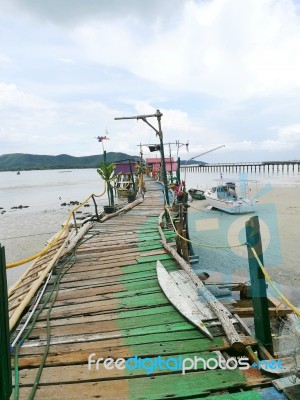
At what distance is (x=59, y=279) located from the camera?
245 inches

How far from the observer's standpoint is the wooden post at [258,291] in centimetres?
382

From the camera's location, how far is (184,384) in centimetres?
317

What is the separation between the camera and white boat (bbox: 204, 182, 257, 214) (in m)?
30.2

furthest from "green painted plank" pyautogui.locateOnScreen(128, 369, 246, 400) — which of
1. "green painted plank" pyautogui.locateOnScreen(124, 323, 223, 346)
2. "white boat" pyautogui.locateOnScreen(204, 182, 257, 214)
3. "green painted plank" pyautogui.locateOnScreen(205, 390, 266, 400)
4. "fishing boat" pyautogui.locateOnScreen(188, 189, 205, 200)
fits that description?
"fishing boat" pyautogui.locateOnScreen(188, 189, 205, 200)

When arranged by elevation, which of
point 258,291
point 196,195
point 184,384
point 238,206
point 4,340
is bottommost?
point 238,206

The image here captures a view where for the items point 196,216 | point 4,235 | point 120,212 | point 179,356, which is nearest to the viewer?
point 179,356

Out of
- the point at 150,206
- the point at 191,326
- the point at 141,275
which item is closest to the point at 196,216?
the point at 150,206

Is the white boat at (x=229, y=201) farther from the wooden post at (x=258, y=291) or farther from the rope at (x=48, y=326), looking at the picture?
the wooden post at (x=258, y=291)

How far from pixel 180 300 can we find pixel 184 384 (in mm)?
1790

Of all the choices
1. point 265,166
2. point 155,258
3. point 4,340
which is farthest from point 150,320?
point 265,166

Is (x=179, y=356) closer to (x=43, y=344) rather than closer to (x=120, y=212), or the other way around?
(x=43, y=344)

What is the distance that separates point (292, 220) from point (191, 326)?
73.6 ft

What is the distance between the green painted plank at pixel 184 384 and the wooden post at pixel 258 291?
740mm

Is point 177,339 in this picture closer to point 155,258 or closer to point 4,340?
point 4,340
